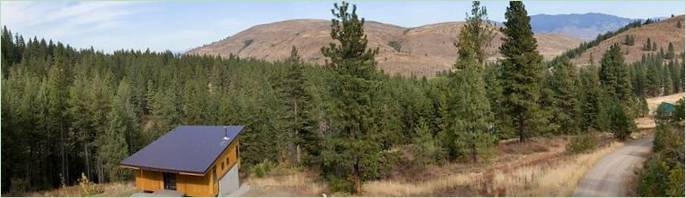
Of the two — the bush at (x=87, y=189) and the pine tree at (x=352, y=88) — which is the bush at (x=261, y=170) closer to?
the bush at (x=87, y=189)

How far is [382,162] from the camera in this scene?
25.2 meters

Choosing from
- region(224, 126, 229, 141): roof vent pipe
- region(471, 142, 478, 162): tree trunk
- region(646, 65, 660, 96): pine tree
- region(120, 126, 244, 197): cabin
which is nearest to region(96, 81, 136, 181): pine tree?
region(120, 126, 244, 197): cabin

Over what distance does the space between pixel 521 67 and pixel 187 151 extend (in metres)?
20.8

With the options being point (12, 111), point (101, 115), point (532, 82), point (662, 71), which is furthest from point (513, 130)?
point (662, 71)

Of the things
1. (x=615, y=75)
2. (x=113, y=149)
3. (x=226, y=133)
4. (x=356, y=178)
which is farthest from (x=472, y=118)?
(x=113, y=149)

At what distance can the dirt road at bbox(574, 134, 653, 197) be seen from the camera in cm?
1872

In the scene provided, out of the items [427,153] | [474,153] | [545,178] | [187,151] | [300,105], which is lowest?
[427,153]

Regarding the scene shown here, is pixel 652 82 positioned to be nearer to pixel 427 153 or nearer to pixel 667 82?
pixel 667 82

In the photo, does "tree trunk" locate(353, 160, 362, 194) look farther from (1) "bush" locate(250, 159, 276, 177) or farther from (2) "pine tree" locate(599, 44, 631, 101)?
(2) "pine tree" locate(599, 44, 631, 101)

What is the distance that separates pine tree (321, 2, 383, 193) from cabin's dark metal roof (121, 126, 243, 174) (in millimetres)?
6389

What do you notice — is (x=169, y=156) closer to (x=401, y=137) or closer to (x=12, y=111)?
(x=12, y=111)

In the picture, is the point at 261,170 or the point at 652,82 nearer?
the point at 261,170

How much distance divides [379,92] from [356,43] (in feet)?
7.90

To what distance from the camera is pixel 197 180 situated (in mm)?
25234
